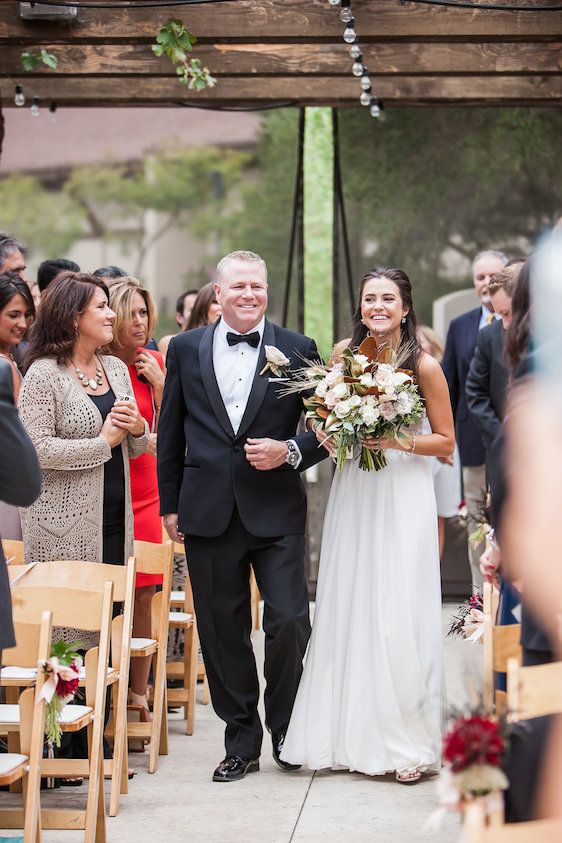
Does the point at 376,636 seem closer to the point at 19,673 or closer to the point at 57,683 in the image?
the point at 19,673

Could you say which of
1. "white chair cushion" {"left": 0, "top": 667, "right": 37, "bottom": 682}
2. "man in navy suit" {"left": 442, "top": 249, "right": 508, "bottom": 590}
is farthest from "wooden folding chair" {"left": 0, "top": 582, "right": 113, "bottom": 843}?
"man in navy suit" {"left": 442, "top": 249, "right": 508, "bottom": 590}

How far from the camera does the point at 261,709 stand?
7090mm

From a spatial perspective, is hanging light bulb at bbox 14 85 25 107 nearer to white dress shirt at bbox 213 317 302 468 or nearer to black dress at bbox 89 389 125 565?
black dress at bbox 89 389 125 565

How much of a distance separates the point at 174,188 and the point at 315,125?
124 centimetres

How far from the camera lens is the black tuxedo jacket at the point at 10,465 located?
338cm

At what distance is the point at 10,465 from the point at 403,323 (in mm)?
2814

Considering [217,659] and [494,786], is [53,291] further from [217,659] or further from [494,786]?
[494,786]

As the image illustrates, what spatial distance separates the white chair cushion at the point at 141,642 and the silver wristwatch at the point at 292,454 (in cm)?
109

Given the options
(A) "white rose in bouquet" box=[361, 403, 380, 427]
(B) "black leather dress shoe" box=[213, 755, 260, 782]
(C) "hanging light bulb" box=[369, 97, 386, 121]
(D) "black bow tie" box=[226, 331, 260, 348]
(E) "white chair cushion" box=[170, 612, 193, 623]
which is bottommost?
(B) "black leather dress shoe" box=[213, 755, 260, 782]

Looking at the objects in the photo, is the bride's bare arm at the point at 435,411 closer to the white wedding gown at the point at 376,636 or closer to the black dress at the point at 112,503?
the white wedding gown at the point at 376,636

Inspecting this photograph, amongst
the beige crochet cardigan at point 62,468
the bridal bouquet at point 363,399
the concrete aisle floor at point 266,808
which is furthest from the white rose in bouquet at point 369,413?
the beige crochet cardigan at point 62,468

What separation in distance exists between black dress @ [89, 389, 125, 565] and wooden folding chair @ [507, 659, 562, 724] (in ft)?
10.4

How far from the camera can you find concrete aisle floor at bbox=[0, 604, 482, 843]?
16.0 ft

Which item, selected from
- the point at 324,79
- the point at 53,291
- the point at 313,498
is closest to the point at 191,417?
the point at 53,291
